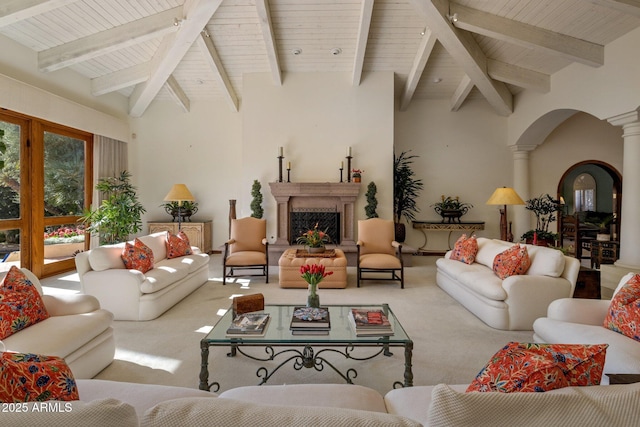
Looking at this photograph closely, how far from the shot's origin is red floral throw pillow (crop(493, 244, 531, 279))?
3.56m

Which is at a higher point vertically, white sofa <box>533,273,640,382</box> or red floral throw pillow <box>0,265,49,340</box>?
red floral throw pillow <box>0,265,49,340</box>

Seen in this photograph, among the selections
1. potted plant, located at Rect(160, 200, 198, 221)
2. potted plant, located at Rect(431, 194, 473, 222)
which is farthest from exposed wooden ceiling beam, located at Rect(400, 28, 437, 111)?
potted plant, located at Rect(160, 200, 198, 221)

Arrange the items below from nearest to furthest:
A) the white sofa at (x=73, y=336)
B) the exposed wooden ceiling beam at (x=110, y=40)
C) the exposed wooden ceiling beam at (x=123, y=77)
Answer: the white sofa at (x=73, y=336)
the exposed wooden ceiling beam at (x=110, y=40)
the exposed wooden ceiling beam at (x=123, y=77)

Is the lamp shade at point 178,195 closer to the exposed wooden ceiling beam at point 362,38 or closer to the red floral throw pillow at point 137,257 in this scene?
the red floral throw pillow at point 137,257

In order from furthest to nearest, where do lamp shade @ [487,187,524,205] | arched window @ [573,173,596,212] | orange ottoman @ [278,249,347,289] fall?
arched window @ [573,173,596,212]
orange ottoman @ [278,249,347,289]
lamp shade @ [487,187,524,205]

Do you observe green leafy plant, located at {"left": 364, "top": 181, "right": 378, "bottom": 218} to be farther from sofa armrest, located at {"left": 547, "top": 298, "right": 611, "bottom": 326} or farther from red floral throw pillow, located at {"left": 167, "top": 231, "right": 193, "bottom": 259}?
sofa armrest, located at {"left": 547, "top": 298, "right": 611, "bottom": 326}

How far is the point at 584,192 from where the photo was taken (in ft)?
35.7

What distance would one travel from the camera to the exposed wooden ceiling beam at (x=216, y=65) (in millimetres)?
5688

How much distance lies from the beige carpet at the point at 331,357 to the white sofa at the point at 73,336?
18 cm

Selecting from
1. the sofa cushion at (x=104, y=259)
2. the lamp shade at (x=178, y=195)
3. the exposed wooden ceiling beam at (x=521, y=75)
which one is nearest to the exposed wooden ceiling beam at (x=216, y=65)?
the lamp shade at (x=178, y=195)

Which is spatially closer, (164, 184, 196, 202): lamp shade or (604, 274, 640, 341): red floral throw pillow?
(604, 274, 640, 341): red floral throw pillow

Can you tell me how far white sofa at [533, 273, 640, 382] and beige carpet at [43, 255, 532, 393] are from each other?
57 cm

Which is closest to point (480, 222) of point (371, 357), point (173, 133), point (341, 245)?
point (341, 245)

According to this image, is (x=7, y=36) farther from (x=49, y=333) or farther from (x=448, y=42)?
(x=448, y=42)
